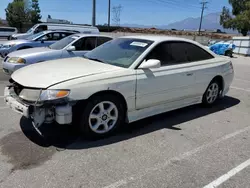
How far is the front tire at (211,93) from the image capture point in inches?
207

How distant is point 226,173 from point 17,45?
9461 millimetres

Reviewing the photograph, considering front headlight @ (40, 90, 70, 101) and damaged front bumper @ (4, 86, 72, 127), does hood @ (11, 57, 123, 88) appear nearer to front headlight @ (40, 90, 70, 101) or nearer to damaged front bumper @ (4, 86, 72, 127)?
front headlight @ (40, 90, 70, 101)

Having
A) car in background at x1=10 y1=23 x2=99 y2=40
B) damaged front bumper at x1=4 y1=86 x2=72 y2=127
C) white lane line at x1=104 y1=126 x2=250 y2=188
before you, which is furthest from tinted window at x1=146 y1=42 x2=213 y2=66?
car in background at x1=10 y1=23 x2=99 y2=40

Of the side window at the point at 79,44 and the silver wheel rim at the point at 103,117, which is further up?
the side window at the point at 79,44

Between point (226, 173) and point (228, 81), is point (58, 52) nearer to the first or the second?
point (228, 81)

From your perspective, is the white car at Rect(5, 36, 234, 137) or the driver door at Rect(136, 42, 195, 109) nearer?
the white car at Rect(5, 36, 234, 137)

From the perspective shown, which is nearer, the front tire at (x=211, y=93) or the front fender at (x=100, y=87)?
the front fender at (x=100, y=87)

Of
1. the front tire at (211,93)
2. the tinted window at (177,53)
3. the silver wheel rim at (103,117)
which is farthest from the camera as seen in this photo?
the front tire at (211,93)

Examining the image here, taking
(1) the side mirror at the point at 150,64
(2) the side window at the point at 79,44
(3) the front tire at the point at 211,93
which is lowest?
(3) the front tire at the point at 211,93

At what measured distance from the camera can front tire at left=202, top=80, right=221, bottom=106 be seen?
5.25m

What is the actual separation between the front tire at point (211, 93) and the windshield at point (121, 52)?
186 centimetres

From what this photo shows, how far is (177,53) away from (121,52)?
1.08 metres

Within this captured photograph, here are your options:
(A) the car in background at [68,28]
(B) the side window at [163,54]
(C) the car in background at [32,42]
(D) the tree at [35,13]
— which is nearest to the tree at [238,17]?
(A) the car in background at [68,28]

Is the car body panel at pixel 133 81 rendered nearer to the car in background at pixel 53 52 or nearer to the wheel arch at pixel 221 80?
the wheel arch at pixel 221 80
